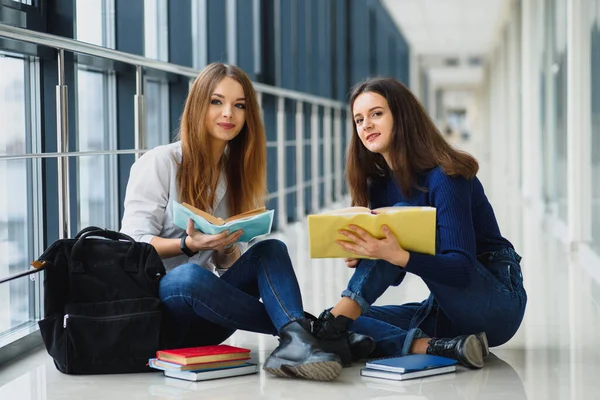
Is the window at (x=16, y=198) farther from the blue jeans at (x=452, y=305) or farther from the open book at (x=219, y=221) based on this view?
the blue jeans at (x=452, y=305)

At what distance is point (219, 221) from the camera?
2.03 meters

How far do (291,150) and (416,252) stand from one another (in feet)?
15.7

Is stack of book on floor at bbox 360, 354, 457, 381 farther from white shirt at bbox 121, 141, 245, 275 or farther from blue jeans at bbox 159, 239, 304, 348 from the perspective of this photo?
white shirt at bbox 121, 141, 245, 275

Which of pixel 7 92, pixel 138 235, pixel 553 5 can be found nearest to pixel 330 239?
pixel 138 235

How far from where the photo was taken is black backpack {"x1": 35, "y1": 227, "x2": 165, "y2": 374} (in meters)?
1.97

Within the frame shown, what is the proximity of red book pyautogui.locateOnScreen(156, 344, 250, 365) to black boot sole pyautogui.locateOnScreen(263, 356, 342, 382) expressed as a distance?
0.10 metres

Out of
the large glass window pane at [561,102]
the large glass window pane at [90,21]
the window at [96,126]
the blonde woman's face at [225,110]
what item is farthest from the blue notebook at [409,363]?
the large glass window pane at [561,102]

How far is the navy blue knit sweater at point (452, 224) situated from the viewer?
199 cm

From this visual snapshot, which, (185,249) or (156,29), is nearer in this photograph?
(185,249)

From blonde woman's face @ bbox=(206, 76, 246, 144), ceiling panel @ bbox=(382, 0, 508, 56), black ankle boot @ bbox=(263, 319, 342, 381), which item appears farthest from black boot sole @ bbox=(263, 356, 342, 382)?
ceiling panel @ bbox=(382, 0, 508, 56)

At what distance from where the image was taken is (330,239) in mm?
1964

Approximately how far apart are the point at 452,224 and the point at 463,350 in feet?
0.97

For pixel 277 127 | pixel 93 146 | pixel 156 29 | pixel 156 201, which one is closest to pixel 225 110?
pixel 156 201

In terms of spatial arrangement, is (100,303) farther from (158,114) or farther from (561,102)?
(561,102)
